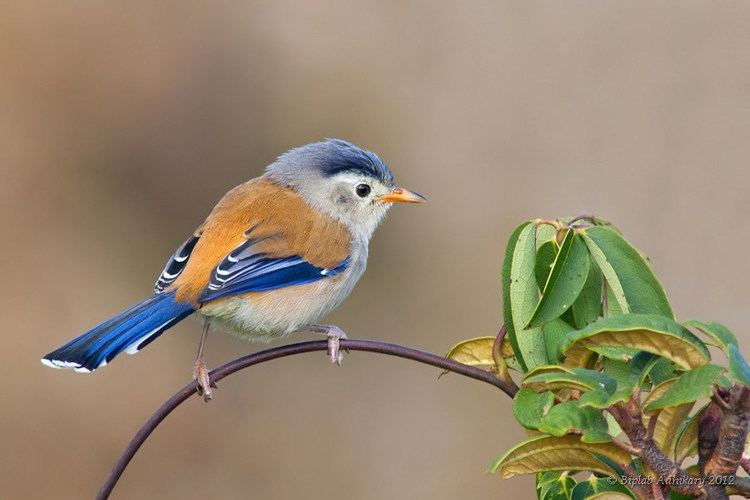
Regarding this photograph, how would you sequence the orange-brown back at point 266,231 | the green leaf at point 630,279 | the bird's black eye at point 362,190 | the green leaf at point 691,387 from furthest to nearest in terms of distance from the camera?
the bird's black eye at point 362,190, the orange-brown back at point 266,231, the green leaf at point 630,279, the green leaf at point 691,387

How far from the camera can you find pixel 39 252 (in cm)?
809

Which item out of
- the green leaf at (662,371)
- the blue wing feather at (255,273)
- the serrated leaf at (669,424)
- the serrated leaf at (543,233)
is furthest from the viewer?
the blue wing feather at (255,273)

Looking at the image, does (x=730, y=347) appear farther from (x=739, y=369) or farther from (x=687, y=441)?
(x=687, y=441)

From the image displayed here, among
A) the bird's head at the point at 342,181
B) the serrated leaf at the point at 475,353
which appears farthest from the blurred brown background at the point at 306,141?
the serrated leaf at the point at 475,353

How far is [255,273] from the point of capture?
4.44m

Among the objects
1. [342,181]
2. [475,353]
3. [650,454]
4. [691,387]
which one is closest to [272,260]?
[342,181]

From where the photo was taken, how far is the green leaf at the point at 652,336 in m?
2.19

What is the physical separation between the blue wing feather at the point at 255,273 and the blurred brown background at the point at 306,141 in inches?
139

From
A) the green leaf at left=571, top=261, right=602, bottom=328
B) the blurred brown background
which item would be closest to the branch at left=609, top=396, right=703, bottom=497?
the green leaf at left=571, top=261, right=602, bottom=328

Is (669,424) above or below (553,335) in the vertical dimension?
below

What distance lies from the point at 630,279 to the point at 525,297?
0.28 m

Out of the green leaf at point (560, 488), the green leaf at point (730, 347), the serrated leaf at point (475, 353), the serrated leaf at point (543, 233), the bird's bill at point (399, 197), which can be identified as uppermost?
the bird's bill at point (399, 197)

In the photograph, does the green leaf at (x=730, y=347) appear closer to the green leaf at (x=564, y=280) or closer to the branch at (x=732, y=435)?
the branch at (x=732, y=435)

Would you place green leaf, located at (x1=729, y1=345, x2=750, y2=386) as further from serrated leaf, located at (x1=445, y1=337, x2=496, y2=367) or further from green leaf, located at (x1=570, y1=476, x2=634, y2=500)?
serrated leaf, located at (x1=445, y1=337, x2=496, y2=367)
